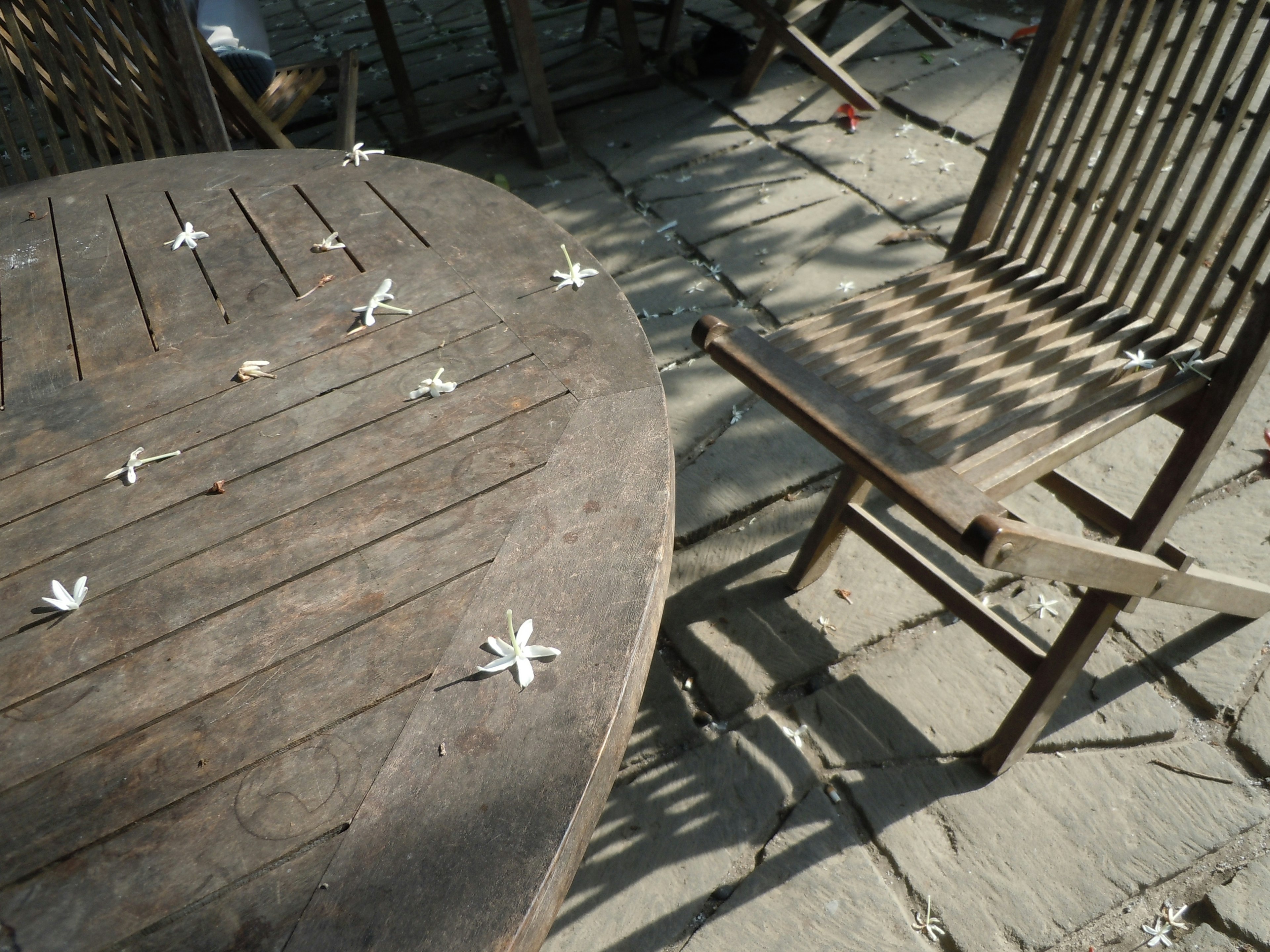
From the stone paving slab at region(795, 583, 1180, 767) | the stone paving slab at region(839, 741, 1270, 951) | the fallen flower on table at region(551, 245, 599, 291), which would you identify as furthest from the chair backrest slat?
the fallen flower on table at region(551, 245, 599, 291)

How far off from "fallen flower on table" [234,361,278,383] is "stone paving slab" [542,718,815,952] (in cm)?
90

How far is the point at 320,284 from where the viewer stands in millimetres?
1548

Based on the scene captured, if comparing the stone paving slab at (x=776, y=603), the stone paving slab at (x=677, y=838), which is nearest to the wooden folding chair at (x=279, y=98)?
the stone paving slab at (x=776, y=603)

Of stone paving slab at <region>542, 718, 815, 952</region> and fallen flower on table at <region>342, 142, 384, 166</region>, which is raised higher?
fallen flower on table at <region>342, 142, 384, 166</region>

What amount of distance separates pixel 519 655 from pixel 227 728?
29 centimetres

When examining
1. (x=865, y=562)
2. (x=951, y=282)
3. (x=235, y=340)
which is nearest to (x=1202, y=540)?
(x=865, y=562)

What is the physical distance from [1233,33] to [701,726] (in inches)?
65.3

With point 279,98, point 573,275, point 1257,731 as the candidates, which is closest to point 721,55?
point 279,98

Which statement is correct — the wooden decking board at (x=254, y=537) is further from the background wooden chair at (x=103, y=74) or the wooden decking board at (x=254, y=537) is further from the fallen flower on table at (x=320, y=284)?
the background wooden chair at (x=103, y=74)

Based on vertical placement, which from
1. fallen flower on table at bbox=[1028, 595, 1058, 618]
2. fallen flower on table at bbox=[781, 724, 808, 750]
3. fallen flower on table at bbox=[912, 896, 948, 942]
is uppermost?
fallen flower on table at bbox=[1028, 595, 1058, 618]

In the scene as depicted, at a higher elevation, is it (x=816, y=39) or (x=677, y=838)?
(x=816, y=39)

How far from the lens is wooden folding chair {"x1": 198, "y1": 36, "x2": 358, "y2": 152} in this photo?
3000 mm

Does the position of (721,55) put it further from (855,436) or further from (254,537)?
(254,537)

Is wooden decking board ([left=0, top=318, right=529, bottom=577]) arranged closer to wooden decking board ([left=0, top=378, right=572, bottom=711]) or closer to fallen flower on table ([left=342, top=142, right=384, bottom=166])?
wooden decking board ([left=0, top=378, right=572, bottom=711])
